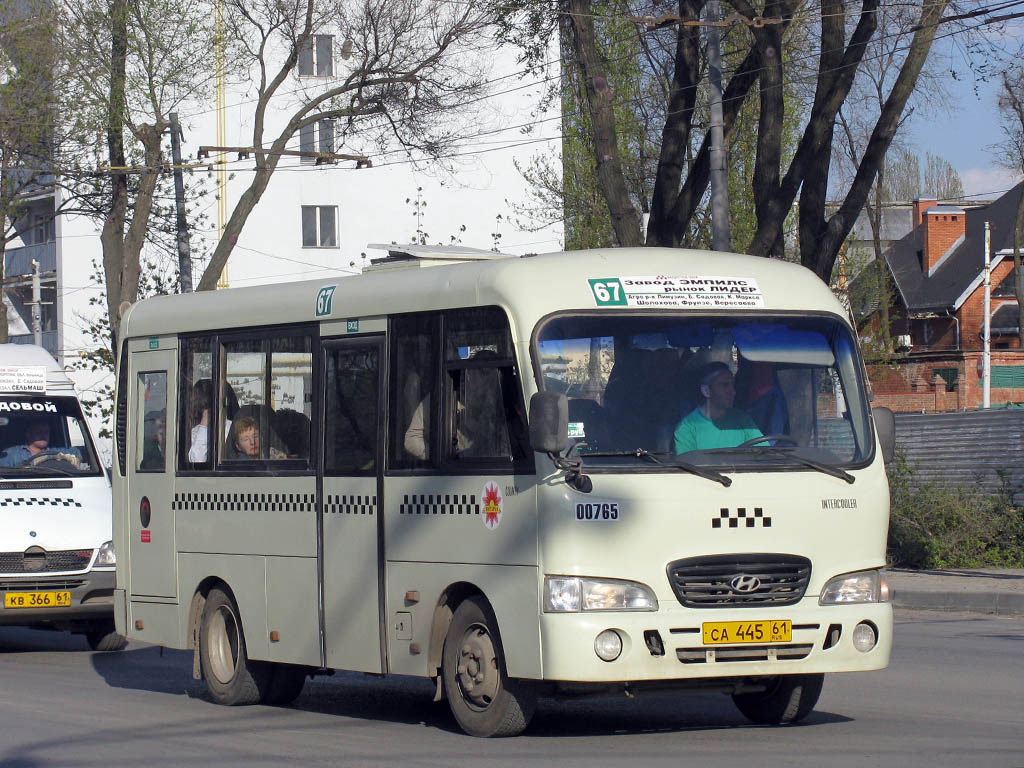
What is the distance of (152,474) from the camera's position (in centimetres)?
1170

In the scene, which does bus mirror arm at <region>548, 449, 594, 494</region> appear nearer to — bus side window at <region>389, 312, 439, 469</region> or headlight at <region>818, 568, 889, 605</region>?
bus side window at <region>389, 312, 439, 469</region>

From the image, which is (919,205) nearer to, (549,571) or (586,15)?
(586,15)

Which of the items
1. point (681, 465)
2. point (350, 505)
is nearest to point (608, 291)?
point (681, 465)

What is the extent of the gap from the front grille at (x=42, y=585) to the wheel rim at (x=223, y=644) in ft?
11.2

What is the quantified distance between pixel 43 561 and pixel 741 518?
778 centimetres

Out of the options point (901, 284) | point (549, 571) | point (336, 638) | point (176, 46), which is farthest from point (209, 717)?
point (901, 284)

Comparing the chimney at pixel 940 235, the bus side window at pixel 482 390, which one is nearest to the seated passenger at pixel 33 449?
the bus side window at pixel 482 390

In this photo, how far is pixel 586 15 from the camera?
21.9m

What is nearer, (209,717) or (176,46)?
(209,717)

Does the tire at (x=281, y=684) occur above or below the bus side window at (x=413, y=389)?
below

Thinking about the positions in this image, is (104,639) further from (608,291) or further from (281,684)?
(608,291)

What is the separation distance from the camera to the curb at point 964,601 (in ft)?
55.2

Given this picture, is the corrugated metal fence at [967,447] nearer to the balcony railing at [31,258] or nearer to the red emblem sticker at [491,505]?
the red emblem sticker at [491,505]

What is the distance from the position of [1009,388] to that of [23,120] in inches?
1201
